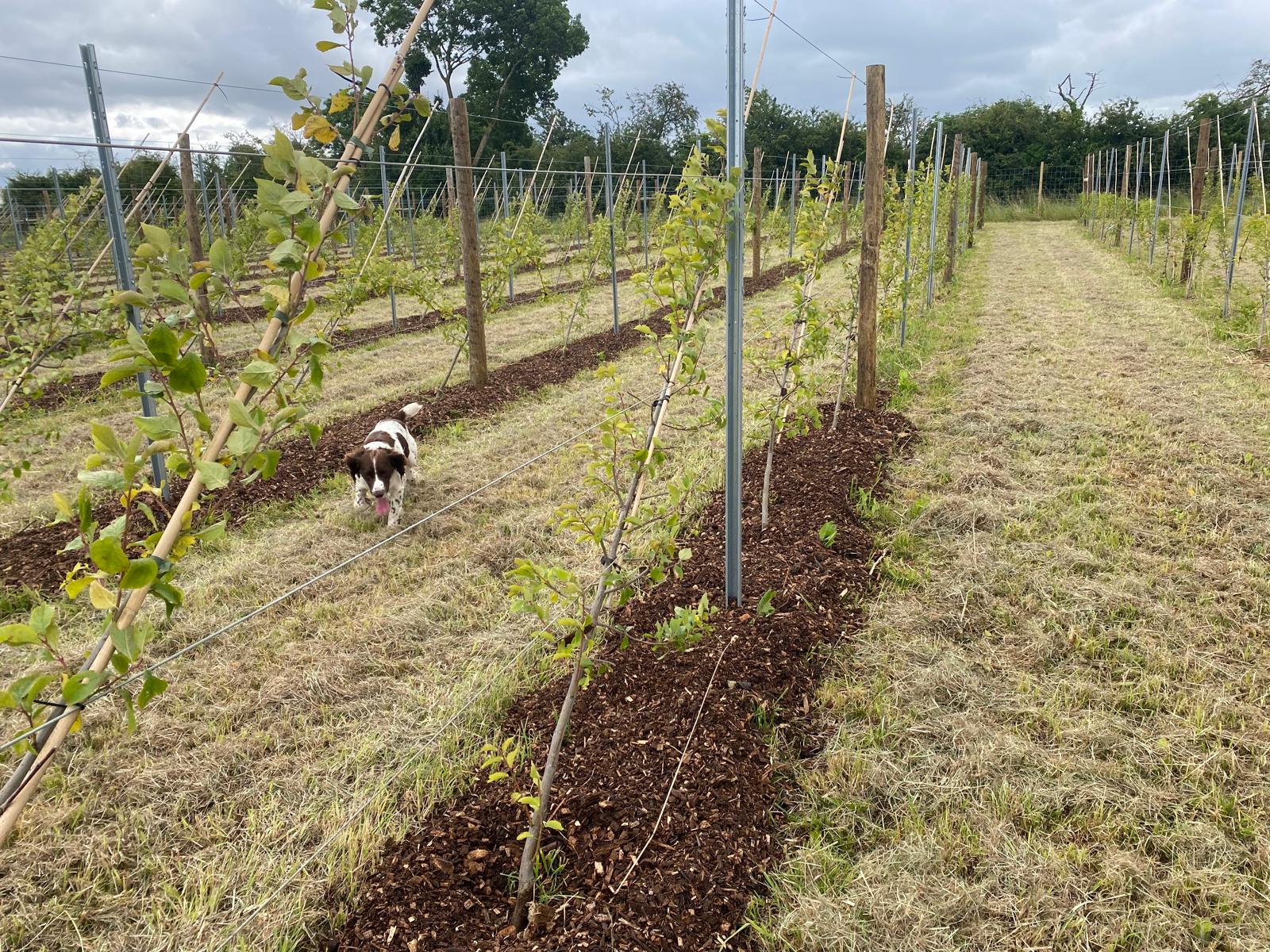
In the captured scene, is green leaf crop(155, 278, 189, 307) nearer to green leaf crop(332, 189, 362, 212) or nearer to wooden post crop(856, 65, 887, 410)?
green leaf crop(332, 189, 362, 212)

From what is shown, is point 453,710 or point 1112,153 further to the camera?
point 1112,153

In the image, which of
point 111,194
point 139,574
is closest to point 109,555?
point 139,574

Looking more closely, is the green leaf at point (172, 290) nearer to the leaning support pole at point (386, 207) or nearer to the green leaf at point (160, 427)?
the green leaf at point (160, 427)

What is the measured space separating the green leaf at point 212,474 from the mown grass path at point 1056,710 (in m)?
1.84

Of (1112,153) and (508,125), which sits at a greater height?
(508,125)

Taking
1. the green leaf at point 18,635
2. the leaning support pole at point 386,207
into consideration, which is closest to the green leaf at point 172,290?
the green leaf at point 18,635

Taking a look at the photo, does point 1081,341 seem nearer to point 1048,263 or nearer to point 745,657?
point 745,657

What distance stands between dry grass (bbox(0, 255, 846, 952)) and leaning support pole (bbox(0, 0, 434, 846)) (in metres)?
1.25

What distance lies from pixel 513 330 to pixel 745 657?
8.74 metres

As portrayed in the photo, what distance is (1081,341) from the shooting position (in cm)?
884

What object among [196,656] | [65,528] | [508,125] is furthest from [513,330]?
[508,125]

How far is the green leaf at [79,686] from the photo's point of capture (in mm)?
986

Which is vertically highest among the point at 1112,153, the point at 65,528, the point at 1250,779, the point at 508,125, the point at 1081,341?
the point at 508,125

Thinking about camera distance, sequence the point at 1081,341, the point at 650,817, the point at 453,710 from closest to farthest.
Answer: the point at 650,817, the point at 453,710, the point at 1081,341
